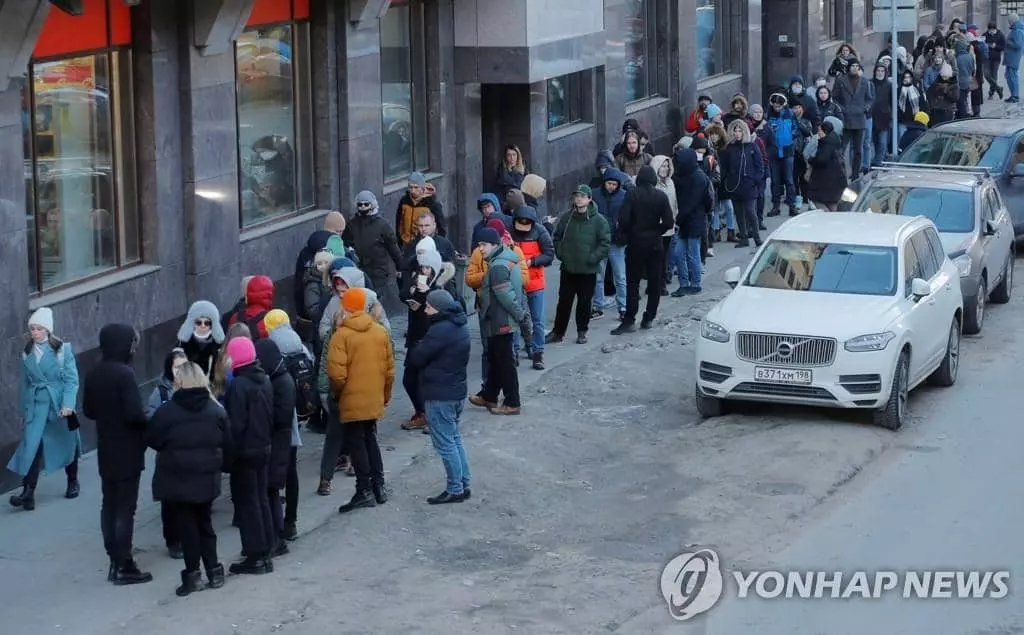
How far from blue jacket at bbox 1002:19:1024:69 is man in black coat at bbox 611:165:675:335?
77.4 feet

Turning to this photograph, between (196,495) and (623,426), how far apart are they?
205 inches

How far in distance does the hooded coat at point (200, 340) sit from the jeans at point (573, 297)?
19.0ft

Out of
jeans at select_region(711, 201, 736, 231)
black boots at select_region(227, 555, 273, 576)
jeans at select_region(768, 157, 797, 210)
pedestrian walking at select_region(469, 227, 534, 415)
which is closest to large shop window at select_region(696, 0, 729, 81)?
jeans at select_region(768, 157, 797, 210)

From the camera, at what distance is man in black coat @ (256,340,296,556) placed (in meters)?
11.2

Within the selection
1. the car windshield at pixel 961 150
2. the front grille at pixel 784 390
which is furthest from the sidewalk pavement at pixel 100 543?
the car windshield at pixel 961 150

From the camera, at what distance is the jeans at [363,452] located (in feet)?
40.4

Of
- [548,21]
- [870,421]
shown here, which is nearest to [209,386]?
[870,421]

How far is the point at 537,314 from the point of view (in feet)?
55.3

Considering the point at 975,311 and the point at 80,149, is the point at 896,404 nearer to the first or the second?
the point at 975,311

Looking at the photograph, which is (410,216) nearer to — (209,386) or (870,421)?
(870,421)

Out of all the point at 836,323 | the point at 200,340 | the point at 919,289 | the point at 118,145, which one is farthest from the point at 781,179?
the point at 200,340

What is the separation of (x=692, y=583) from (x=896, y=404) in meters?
4.11

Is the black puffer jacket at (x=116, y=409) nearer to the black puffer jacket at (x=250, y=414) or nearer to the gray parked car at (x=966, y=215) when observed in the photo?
the black puffer jacket at (x=250, y=414)

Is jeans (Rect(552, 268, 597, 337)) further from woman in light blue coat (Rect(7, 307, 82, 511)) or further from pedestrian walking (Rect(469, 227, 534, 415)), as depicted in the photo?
woman in light blue coat (Rect(7, 307, 82, 511))
